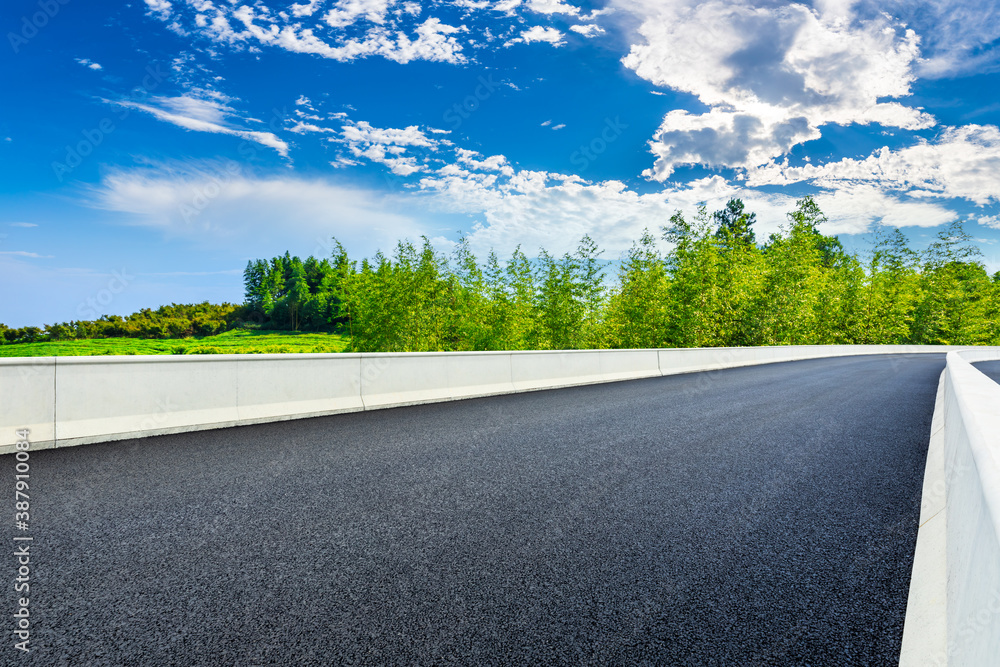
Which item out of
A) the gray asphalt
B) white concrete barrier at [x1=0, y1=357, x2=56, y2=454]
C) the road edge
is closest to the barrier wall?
white concrete barrier at [x1=0, y1=357, x2=56, y2=454]

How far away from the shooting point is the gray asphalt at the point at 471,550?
A: 93.8 inches

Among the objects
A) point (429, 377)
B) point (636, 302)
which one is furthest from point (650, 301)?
point (429, 377)

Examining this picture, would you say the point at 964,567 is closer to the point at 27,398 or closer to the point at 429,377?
the point at 27,398

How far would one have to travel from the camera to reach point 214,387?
7.69 metres

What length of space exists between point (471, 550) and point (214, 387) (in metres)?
5.75

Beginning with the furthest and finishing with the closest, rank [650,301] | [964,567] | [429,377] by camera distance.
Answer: [650,301], [429,377], [964,567]

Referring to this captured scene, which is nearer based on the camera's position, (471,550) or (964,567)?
(964,567)

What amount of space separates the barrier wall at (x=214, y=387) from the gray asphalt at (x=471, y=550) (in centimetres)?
54

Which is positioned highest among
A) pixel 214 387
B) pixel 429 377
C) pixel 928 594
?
pixel 214 387

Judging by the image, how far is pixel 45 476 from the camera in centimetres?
506

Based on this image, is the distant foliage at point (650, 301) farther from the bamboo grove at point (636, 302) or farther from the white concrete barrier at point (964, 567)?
the white concrete barrier at point (964, 567)

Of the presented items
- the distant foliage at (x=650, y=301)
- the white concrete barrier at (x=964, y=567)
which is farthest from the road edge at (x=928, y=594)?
the distant foliage at (x=650, y=301)

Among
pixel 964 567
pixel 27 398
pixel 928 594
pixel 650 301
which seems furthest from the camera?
pixel 650 301

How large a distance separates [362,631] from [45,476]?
14.3 feet
